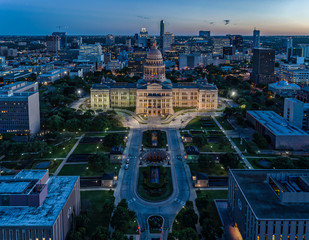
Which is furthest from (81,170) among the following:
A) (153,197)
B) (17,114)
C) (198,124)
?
(198,124)

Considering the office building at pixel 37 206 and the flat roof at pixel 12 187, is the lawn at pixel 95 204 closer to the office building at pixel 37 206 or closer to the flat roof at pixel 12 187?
the office building at pixel 37 206

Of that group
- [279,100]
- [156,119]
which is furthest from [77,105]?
[279,100]

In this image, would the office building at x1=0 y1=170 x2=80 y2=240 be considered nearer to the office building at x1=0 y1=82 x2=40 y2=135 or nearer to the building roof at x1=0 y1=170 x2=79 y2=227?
the building roof at x1=0 y1=170 x2=79 y2=227

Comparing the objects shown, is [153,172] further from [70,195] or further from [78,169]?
[70,195]

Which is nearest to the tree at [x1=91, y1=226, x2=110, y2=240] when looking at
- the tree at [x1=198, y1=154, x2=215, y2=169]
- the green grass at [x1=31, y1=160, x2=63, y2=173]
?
the green grass at [x1=31, y1=160, x2=63, y2=173]

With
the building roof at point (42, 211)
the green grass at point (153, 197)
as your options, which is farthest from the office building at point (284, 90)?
the building roof at point (42, 211)

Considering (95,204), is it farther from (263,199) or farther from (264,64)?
(264,64)
